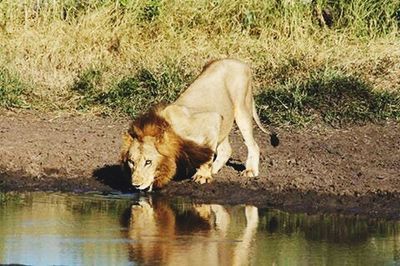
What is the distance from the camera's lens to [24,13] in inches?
679

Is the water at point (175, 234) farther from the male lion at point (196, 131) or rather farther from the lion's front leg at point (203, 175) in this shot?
the lion's front leg at point (203, 175)

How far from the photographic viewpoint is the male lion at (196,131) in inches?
424

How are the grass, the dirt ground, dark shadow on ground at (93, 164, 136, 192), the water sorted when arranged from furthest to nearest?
the grass, dark shadow on ground at (93, 164, 136, 192), the dirt ground, the water

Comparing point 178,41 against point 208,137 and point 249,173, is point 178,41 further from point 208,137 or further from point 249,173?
point 208,137

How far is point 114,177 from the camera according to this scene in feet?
38.6

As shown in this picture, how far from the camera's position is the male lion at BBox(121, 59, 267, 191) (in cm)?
1078

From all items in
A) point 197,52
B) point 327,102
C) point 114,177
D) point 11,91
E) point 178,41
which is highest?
point 178,41

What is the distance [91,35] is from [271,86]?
9.47 feet

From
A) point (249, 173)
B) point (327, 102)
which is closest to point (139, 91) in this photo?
point (327, 102)

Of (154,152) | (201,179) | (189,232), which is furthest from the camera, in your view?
(201,179)

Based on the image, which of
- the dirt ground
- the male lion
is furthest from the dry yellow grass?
the male lion

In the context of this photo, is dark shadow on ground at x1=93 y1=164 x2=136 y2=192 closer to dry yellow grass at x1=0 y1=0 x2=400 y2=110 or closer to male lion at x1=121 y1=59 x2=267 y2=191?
male lion at x1=121 y1=59 x2=267 y2=191

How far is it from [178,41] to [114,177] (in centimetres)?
518

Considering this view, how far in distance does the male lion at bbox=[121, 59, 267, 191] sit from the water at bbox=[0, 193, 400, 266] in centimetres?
32
